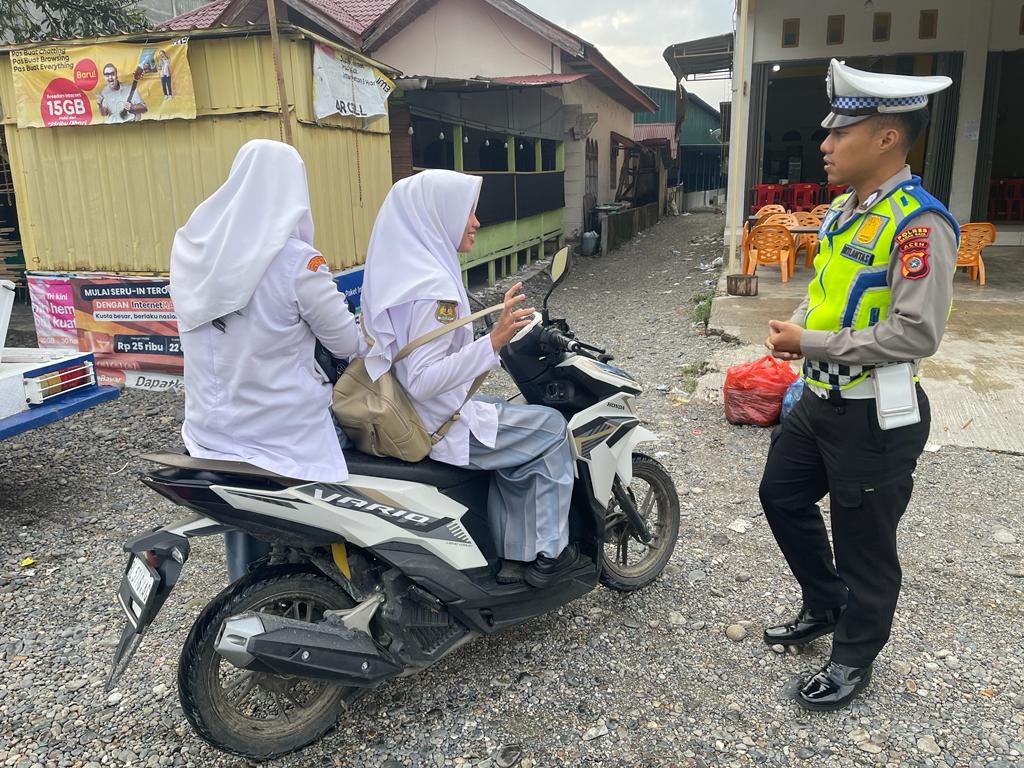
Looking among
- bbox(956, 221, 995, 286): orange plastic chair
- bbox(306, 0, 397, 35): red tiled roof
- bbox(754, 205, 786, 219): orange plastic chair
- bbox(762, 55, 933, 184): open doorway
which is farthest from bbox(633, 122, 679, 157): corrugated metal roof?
bbox(956, 221, 995, 286): orange plastic chair

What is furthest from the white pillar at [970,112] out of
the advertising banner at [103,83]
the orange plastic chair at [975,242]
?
the advertising banner at [103,83]

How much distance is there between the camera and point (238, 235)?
2.16 meters

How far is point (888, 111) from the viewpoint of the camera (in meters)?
2.23

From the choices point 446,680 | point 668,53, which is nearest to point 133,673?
point 446,680

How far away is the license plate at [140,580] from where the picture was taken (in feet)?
7.04

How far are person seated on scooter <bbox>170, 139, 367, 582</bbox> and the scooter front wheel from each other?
1302mm

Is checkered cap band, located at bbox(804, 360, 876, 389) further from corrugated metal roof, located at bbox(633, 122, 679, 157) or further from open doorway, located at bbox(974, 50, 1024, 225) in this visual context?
corrugated metal roof, located at bbox(633, 122, 679, 157)

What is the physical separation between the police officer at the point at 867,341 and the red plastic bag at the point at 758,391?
2.59 metres

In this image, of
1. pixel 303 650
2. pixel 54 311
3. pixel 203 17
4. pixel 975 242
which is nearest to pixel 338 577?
pixel 303 650

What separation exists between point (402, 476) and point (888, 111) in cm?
174

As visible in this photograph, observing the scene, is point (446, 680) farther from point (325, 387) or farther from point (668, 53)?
point (668, 53)

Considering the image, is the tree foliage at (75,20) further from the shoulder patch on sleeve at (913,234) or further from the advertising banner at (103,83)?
the shoulder patch on sleeve at (913,234)

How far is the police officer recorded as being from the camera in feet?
7.19

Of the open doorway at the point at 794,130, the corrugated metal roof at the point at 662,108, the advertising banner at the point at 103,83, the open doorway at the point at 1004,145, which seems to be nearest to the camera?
the advertising banner at the point at 103,83
